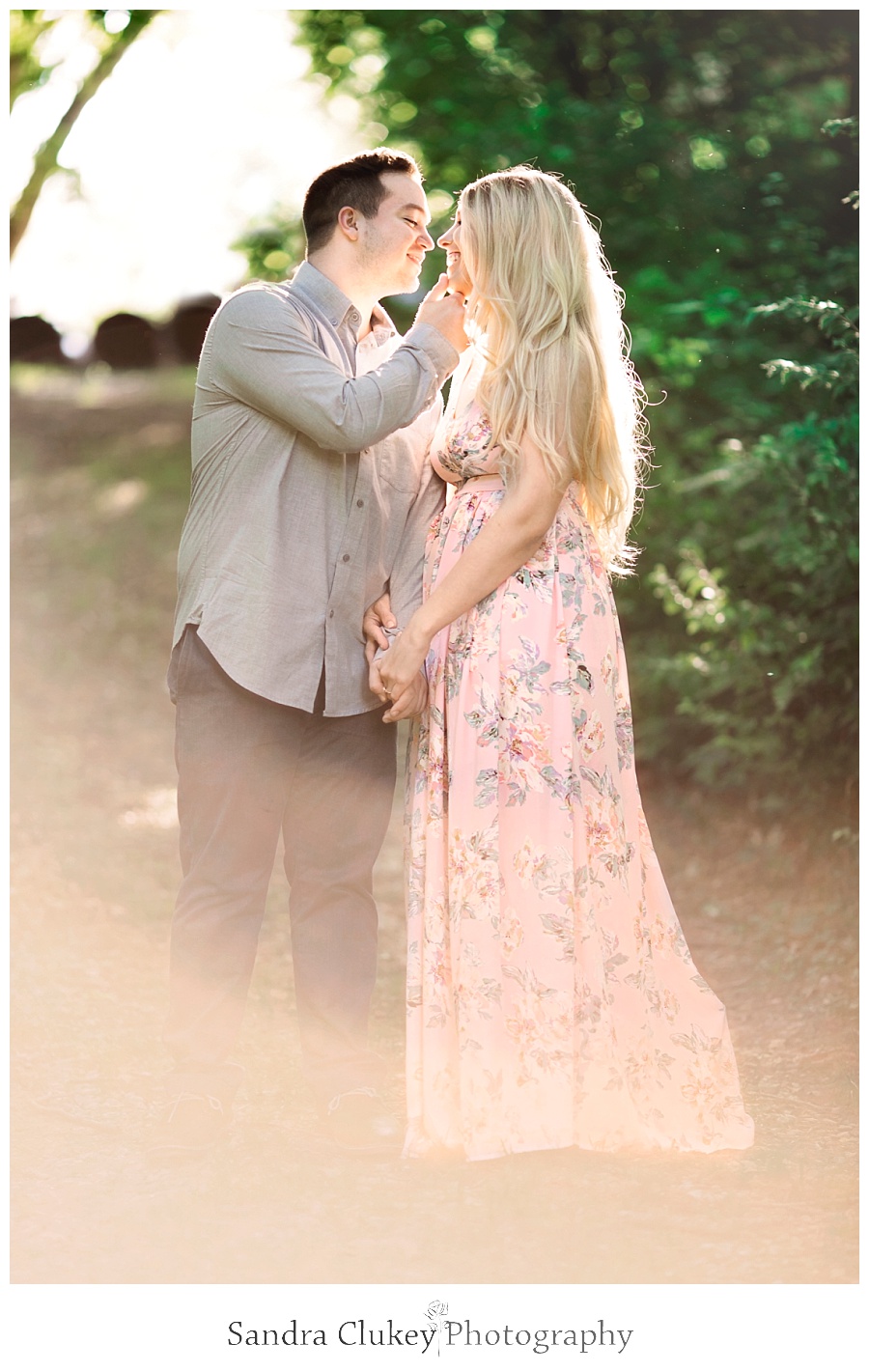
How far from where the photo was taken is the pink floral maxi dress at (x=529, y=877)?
9.32 feet

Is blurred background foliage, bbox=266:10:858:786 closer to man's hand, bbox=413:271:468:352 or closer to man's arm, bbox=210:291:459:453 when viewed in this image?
man's hand, bbox=413:271:468:352

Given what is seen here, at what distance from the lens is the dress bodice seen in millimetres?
2877

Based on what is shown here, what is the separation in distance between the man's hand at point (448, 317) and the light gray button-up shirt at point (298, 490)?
0.02m

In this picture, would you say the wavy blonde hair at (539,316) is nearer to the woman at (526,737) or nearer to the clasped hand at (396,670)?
the woman at (526,737)

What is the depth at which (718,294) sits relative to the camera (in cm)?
499

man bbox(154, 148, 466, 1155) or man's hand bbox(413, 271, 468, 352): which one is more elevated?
man's hand bbox(413, 271, 468, 352)

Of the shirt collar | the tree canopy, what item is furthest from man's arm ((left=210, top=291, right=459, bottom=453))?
the tree canopy

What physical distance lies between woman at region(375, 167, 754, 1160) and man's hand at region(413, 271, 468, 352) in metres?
0.03

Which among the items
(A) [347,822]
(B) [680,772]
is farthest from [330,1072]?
(B) [680,772]

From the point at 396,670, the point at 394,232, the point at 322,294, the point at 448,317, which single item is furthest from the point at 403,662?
the point at 394,232

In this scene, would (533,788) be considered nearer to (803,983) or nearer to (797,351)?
(803,983)

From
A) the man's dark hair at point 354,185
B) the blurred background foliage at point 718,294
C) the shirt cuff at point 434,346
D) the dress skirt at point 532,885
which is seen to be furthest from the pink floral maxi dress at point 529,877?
the blurred background foliage at point 718,294
